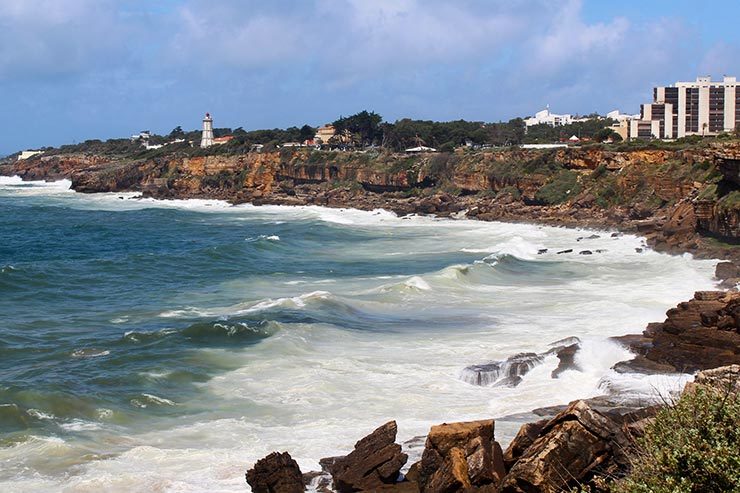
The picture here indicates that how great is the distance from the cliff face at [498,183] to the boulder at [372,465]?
1199 inches

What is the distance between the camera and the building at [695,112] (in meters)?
105

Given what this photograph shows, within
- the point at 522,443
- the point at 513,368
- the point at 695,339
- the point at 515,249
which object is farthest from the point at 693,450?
the point at 515,249

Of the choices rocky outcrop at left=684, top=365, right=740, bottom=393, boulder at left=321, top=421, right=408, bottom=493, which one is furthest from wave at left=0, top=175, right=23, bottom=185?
rocky outcrop at left=684, top=365, right=740, bottom=393

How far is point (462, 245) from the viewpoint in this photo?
51312 millimetres

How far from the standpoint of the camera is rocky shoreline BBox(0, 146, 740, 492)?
13.1 m

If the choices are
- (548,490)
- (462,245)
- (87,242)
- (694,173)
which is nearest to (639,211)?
(694,173)

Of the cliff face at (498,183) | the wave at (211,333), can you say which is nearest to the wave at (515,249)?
the cliff face at (498,183)

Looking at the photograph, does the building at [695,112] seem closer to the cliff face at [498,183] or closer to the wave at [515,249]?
the cliff face at [498,183]

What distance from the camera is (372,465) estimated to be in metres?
14.5

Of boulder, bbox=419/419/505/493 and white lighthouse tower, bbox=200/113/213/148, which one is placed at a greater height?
white lighthouse tower, bbox=200/113/213/148

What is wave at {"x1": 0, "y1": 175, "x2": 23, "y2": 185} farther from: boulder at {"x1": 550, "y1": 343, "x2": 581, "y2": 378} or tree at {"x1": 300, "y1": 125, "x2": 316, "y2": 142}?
boulder at {"x1": 550, "y1": 343, "x2": 581, "y2": 378}

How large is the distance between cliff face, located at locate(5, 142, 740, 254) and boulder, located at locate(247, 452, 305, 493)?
3164 cm

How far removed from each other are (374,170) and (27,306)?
55.4 m

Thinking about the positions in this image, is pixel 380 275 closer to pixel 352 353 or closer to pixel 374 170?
pixel 352 353
